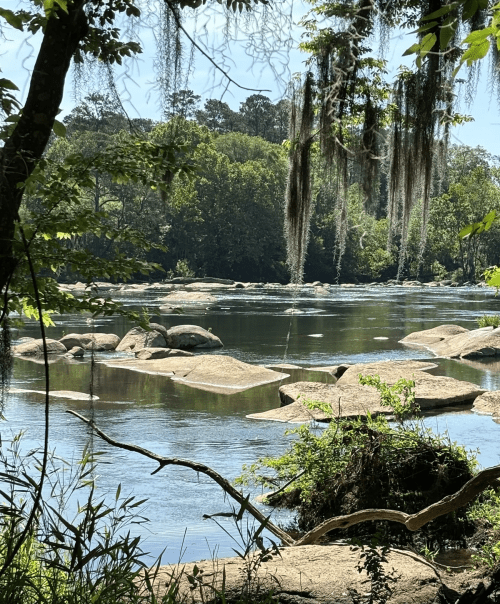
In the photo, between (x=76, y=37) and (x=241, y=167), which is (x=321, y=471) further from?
(x=241, y=167)

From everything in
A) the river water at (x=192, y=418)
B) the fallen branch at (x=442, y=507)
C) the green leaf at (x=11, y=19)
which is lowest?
the river water at (x=192, y=418)

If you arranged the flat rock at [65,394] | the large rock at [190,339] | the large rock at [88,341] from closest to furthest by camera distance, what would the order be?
the flat rock at [65,394] < the large rock at [88,341] < the large rock at [190,339]

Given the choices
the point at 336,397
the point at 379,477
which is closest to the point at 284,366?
the point at 336,397

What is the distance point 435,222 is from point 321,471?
5757 centimetres

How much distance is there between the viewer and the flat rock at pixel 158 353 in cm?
1922

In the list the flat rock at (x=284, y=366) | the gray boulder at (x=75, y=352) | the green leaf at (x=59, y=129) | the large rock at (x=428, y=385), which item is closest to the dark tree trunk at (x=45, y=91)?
the green leaf at (x=59, y=129)

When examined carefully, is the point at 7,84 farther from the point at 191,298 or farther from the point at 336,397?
the point at 191,298

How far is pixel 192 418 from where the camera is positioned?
485 inches

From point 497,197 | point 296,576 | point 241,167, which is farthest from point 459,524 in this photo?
point 241,167

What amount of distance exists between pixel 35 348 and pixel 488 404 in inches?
449

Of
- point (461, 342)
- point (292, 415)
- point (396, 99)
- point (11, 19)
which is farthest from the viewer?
point (461, 342)

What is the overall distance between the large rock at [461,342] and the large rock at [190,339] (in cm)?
545

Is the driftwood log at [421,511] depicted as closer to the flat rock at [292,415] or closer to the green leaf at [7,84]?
the green leaf at [7,84]

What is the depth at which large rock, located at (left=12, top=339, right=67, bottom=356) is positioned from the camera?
19453mm
